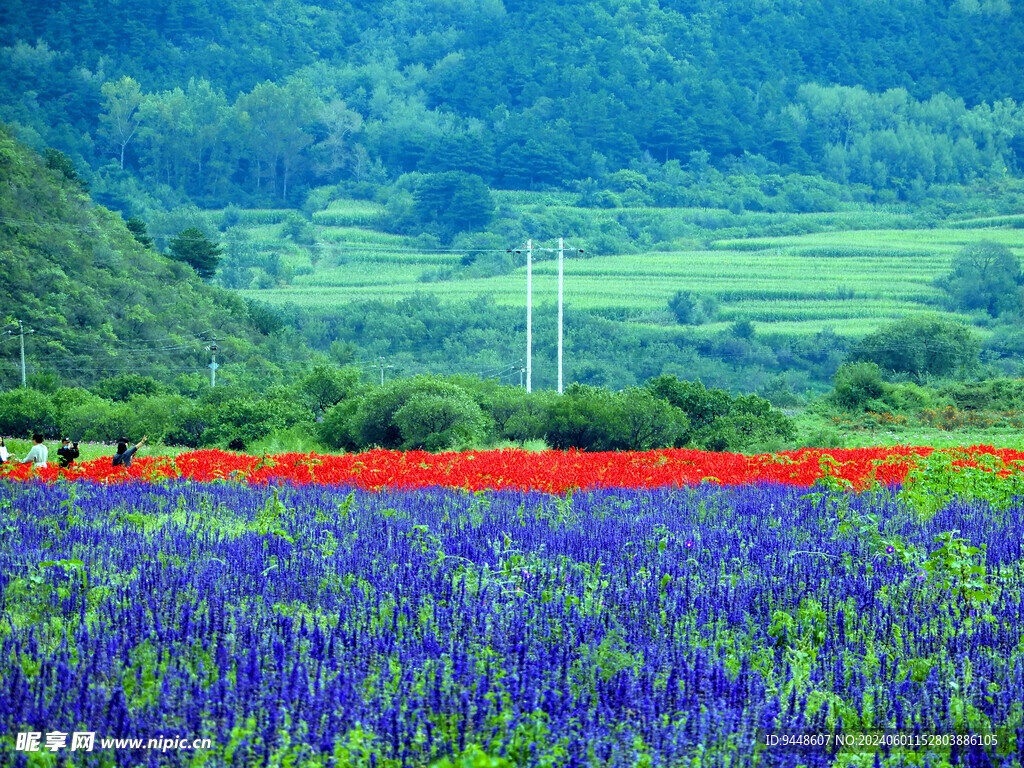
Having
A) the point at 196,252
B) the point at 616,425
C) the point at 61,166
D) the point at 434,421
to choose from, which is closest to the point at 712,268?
the point at 196,252

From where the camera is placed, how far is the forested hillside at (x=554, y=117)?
15100 cm

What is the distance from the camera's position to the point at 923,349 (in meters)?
55.6

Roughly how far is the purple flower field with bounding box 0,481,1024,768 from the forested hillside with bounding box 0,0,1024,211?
126551 mm

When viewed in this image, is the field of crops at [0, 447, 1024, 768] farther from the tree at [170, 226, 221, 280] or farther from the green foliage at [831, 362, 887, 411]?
the tree at [170, 226, 221, 280]

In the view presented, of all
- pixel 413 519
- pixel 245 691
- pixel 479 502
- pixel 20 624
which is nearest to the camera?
pixel 245 691

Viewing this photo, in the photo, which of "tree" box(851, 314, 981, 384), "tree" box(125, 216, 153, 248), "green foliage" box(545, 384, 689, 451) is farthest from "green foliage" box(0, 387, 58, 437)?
"tree" box(851, 314, 981, 384)

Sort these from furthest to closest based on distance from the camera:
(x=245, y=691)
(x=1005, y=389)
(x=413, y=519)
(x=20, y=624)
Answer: (x=1005, y=389), (x=413, y=519), (x=20, y=624), (x=245, y=691)

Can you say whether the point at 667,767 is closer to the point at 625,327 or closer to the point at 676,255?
the point at 625,327

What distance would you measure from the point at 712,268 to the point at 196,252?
4595 centimetres

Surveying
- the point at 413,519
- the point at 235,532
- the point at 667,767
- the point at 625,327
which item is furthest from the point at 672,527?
the point at 625,327

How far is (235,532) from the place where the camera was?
994 cm

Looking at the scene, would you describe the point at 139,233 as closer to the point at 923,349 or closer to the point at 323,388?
the point at 323,388

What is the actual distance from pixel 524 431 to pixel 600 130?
143 meters

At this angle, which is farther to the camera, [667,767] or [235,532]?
[235,532]
